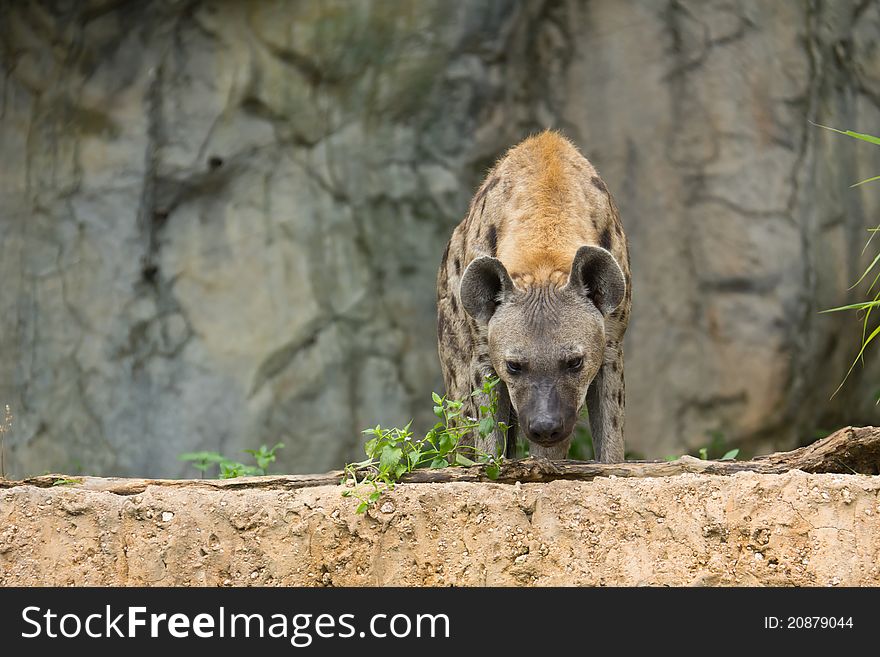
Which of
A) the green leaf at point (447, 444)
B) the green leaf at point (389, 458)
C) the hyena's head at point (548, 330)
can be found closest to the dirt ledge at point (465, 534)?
the green leaf at point (389, 458)

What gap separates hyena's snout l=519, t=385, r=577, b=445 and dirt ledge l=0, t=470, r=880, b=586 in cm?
72

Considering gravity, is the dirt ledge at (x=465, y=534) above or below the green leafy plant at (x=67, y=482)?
below

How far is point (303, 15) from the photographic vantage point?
739cm

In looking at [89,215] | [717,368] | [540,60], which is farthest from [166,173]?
[717,368]

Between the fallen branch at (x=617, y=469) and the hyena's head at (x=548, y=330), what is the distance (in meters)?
0.64

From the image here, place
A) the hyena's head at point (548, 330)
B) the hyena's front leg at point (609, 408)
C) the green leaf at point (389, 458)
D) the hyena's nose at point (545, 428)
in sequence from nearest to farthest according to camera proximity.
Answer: the green leaf at point (389, 458)
the hyena's nose at point (545, 428)
the hyena's head at point (548, 330)
the hyena's front leg at point (609, 408)

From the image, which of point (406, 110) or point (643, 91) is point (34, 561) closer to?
point (406, 110)

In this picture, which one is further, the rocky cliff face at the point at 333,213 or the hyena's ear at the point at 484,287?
the rocky cliff face at the point at 333,213

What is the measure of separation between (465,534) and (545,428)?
896mm

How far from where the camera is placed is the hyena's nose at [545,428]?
4.20 meters

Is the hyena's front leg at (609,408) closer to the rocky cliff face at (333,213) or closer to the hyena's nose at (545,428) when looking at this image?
the hyena's nose at (545,428)

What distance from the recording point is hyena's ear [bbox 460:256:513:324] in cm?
450

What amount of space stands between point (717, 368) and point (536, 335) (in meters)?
3.30

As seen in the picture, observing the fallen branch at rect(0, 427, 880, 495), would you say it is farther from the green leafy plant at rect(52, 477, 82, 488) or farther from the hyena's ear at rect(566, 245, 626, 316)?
the hyena's ear at rect(566, 245, 626, 316)
